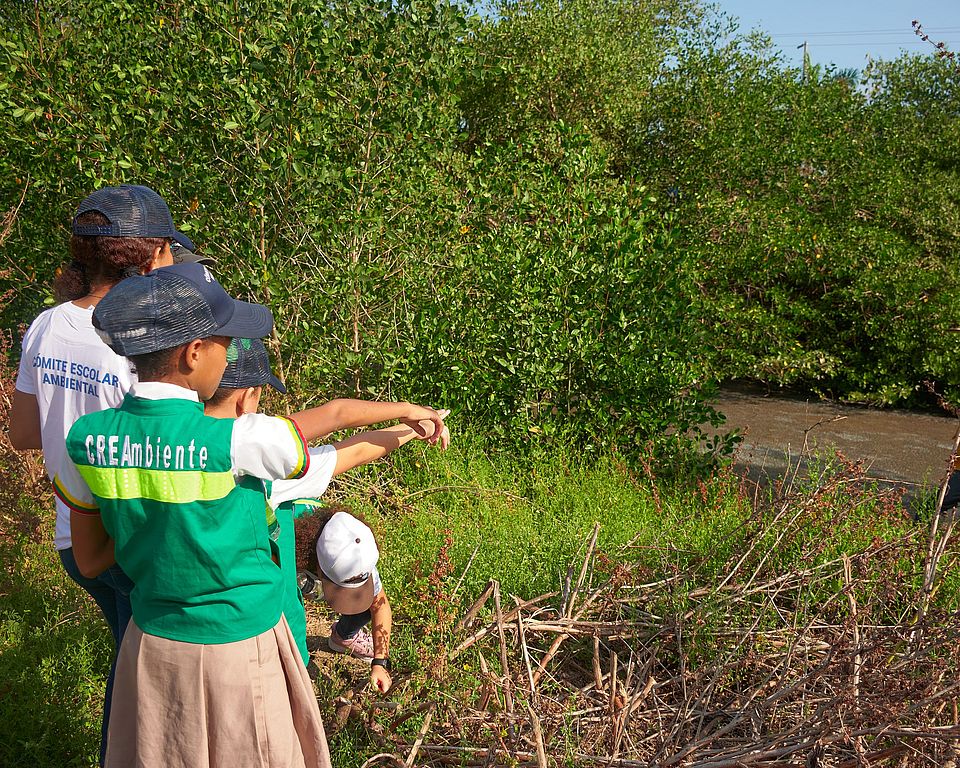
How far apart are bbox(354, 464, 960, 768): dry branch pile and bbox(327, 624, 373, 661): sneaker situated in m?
0.38

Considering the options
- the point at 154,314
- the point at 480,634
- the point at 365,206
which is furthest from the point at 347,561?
the point at 365,206

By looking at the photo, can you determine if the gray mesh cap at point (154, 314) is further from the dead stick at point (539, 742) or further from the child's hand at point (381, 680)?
the child's hand at point (381, 680)

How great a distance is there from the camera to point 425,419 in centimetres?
254

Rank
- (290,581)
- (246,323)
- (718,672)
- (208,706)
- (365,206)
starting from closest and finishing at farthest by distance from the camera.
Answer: (208,706) → (246,323) → (290,581) → (718,672) → (365,206)

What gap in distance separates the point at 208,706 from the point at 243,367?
0.82 metres

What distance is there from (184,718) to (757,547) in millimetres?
2645

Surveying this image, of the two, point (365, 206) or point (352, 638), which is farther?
point (365, 206)

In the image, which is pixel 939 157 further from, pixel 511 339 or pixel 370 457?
pixel 370 457

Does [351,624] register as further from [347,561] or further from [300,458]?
[300,458]

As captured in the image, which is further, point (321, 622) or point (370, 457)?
point (321, 622)

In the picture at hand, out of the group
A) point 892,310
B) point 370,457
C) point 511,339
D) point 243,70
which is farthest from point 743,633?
point 892,310

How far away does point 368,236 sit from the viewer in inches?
219

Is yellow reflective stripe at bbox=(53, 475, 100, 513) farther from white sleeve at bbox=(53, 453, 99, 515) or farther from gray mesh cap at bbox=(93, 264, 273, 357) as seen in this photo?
gray mesh cap at bbox=(93, 264, 273, 357)

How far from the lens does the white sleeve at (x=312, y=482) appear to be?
2246 mm
